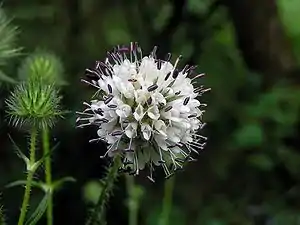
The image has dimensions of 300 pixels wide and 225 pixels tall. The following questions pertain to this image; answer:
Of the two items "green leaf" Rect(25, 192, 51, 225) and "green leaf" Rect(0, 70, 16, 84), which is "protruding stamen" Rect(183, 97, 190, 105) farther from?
"green leaf" Rect(0, 70, 16, 84)

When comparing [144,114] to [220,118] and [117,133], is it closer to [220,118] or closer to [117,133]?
[117,133]

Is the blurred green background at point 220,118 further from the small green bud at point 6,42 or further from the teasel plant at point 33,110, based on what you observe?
the teasel plant at point 33,110

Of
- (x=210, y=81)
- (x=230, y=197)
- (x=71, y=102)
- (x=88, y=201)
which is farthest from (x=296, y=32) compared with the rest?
(x=88, y=201)

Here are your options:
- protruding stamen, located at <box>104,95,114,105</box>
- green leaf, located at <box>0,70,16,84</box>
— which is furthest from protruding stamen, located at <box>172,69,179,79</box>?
green leaf, located at <box>0,70,16,84</box>

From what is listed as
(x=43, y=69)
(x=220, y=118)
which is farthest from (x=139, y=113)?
(x=220, y=118)

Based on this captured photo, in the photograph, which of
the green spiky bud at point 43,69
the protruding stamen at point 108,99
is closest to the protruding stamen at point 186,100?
the protruding stamen at point 108,99

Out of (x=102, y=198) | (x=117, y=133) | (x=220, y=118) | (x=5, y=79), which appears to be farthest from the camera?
(x=220, y=118)
